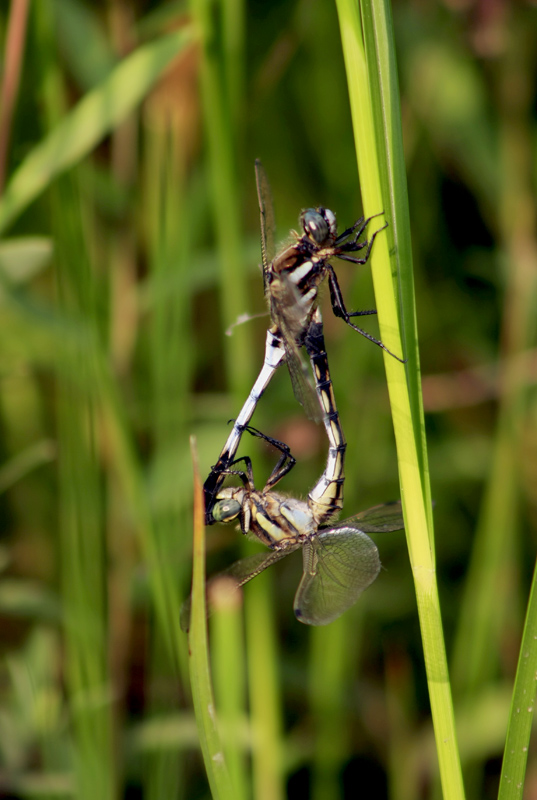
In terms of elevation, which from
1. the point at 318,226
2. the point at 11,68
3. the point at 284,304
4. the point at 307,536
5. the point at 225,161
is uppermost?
the point at 11,68

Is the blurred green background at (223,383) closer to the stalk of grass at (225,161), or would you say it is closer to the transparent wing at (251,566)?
the stalk of grass at (225,161)

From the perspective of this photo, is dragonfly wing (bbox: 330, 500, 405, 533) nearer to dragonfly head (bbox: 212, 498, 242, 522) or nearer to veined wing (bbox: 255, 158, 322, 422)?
dragonfly head (bbox: 212, 498, 242, 522)

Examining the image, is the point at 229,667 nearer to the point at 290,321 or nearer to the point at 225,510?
the point at 225,510

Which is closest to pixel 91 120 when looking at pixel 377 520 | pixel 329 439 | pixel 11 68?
pixel 11 68

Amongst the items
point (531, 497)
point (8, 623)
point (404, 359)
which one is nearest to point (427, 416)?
point (531, 497)

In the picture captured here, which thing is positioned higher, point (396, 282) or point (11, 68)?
point (11, 68)

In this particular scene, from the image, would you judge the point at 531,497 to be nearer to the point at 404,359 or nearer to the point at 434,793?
the point at 434,793

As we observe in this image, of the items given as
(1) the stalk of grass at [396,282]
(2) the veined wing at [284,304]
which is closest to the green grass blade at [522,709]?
(1) the stalk of grass at [396,282]
